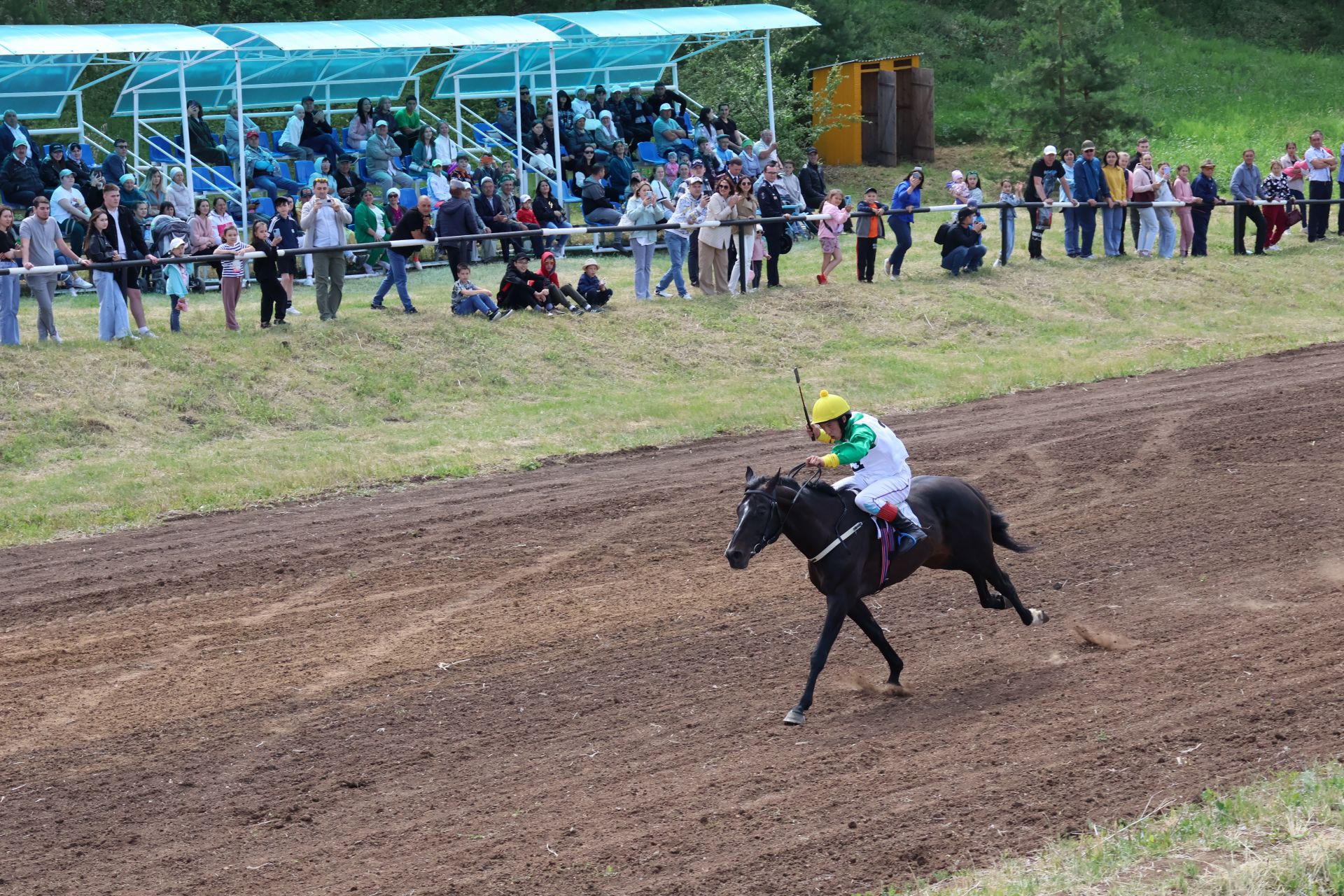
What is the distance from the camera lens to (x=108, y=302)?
58.3 feet

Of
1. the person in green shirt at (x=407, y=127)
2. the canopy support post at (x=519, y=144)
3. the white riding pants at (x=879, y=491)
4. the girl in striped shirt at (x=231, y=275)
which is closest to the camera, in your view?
the white riding pants at (x=879, y=491)

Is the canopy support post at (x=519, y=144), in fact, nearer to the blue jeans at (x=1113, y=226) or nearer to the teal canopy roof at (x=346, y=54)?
the teal canopy roof at (x=346, y=54)

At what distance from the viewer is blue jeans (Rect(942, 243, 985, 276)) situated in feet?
79.9

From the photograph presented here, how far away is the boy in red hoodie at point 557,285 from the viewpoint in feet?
68.1

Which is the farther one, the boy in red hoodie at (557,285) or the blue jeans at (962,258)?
the blue jeans at (962,258)

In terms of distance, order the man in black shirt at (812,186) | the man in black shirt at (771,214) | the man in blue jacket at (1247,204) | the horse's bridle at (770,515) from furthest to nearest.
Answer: the man in blue jacket at (1247,204)
the man in black shirt at (812,186)
the man in black shirt at (771,214)
the horse's bridle at (770,515)

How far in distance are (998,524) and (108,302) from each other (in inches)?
466

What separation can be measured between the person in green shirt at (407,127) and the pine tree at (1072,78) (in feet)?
47.0

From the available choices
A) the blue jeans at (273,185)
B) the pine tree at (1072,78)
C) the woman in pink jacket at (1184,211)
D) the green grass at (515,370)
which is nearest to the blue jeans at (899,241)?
the green grass at (515,370)

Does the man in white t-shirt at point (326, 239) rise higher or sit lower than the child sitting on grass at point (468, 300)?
higher

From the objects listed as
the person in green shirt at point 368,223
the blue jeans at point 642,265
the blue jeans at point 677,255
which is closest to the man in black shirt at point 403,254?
the person in green shirt at point 368,223

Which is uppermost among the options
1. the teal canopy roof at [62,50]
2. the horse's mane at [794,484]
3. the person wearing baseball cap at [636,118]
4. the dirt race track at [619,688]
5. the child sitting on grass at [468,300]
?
the teal canopy roof at [62,50]

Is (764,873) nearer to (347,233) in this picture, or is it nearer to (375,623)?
(375,623)

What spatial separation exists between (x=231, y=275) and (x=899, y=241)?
10752 mm
